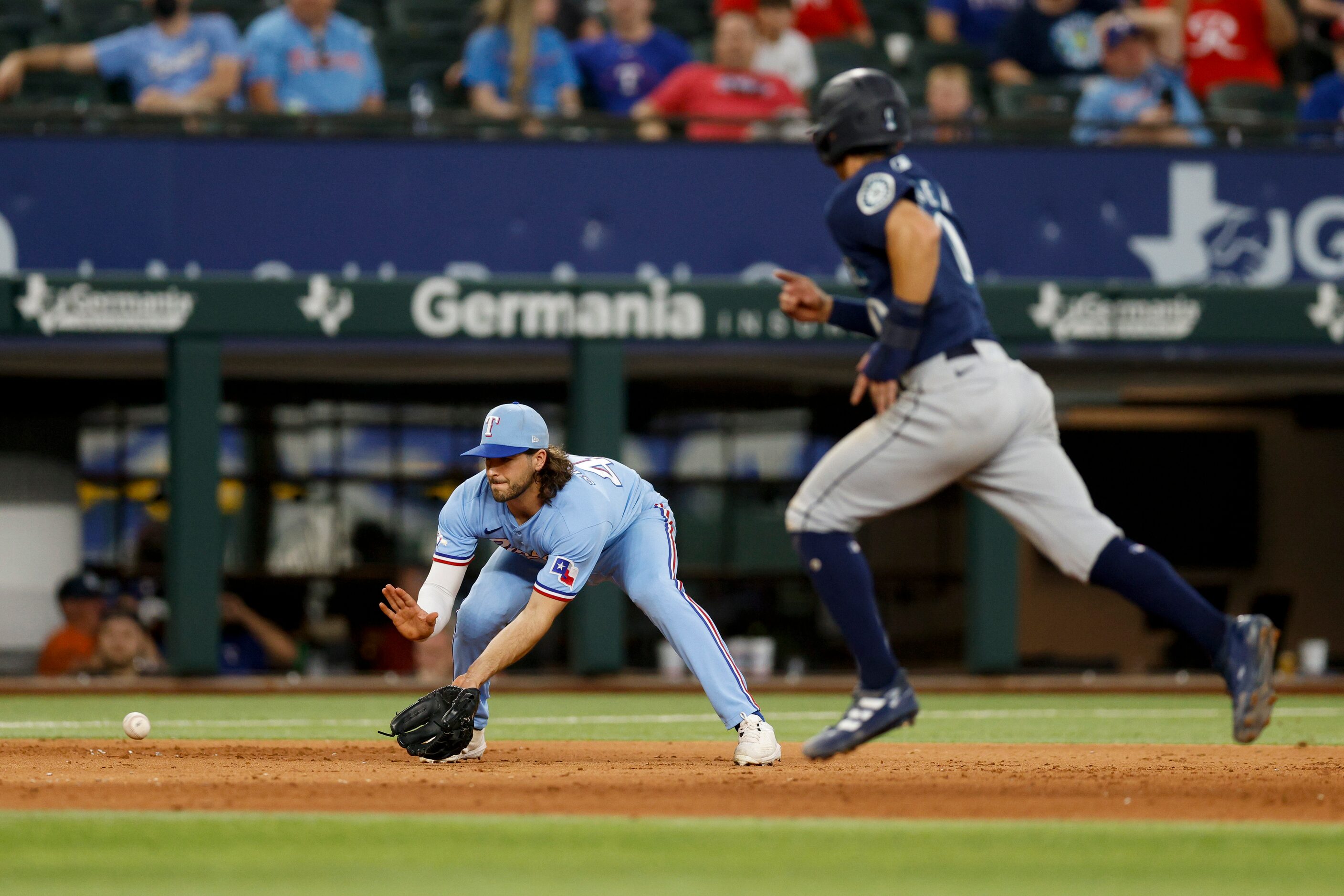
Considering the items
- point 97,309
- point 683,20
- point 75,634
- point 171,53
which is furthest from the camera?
point 683,20

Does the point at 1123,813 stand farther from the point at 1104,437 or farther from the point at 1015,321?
the point at 1104,437

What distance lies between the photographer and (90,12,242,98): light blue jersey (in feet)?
37.8

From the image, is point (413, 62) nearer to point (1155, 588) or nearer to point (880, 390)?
point (880, 390)

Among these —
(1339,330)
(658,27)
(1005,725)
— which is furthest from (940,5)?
(1005,725)

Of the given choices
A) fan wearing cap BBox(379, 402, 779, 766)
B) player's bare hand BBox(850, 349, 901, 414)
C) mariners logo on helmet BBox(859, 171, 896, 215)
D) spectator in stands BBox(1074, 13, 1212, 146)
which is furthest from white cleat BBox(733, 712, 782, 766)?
spectator in stands BBox(1074, 13, 1212, 146)

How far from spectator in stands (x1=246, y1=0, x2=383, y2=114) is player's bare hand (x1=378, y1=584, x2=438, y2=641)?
259 inches

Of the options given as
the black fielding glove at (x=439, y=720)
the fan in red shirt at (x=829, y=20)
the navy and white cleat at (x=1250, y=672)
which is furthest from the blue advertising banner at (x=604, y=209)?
the navy and white cleat at (x=1250, y=672)

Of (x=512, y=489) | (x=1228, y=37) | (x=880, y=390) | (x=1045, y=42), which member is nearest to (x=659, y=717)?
(x=512, y=489)

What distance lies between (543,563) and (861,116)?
7.18 feet

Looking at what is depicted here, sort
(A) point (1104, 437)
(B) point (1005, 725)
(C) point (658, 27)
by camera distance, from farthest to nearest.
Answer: (A) point (1104, 437) → (C) point (658, 27) → (B) point (1005, 725)

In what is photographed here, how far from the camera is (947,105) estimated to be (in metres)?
12.2

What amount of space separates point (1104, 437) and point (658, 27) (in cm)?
510

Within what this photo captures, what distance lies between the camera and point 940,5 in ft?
44.2

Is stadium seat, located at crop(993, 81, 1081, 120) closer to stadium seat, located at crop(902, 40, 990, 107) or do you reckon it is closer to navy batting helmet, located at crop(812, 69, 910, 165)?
stadium seat, located at crop(902, 40, 990, 107)
